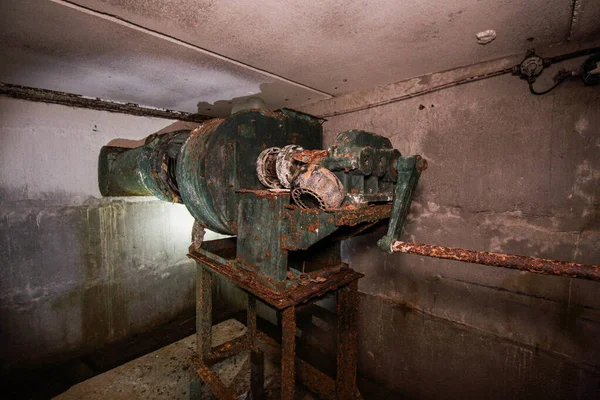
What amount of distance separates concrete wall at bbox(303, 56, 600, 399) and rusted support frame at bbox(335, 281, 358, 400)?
2.60 ft

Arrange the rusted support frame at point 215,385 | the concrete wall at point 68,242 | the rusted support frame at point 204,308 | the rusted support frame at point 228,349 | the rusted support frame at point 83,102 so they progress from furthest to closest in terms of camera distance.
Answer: the concrete wall at point 68,242
the rusted support frame at point 83,102
the rusted support frame at point 228,349
the rusted support frame at point 204,308
the rusted support frame at point 215,385

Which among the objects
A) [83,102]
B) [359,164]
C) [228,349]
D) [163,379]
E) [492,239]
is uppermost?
[83,102]

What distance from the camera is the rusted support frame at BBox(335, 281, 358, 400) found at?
160 cm

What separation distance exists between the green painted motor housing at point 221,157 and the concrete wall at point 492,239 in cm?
97

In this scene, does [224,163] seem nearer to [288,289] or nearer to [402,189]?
[288,289]

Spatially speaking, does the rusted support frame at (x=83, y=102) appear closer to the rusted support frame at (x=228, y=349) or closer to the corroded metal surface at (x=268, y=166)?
the corroded metal surface at (x=268, y=166)

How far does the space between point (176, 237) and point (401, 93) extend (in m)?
3.09

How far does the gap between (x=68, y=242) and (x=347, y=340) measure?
2.86m

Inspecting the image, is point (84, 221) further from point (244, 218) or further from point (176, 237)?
point (244, 218)

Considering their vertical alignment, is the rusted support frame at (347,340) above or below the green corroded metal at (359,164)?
below

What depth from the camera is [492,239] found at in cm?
177

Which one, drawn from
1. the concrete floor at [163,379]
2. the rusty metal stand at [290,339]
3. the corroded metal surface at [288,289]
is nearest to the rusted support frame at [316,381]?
the rusty metal stand at [290,339]

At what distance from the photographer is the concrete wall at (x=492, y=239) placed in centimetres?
151

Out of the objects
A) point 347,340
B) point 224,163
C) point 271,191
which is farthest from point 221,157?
point 347,340
